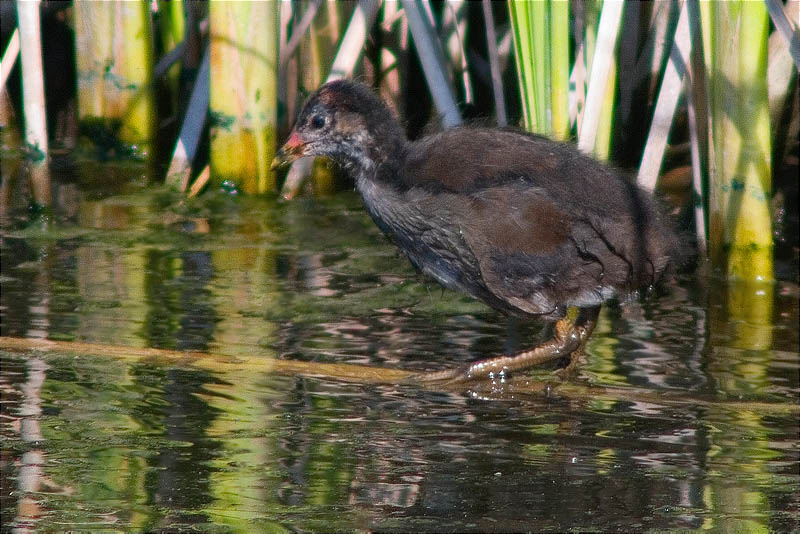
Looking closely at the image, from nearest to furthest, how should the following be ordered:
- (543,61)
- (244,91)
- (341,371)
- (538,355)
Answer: (341,371), (538,355), (543,61), (244,91)

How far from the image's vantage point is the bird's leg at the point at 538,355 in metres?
3.96

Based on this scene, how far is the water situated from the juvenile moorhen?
0.27 metres

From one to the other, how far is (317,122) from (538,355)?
107cm

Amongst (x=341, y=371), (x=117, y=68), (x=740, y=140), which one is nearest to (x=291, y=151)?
(x=341, y=371)

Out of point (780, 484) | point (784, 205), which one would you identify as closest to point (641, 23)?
point (784, 205)

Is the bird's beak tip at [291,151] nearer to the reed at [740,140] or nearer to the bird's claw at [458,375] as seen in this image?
the bird's claw at [458,375]

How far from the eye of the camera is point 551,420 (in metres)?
3.65

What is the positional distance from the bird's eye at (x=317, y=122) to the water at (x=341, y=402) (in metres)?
0.71

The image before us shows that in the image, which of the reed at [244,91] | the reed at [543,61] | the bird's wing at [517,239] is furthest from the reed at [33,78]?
the bird's wing at [517,239]

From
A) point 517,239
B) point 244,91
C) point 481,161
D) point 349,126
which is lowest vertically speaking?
point 517,239

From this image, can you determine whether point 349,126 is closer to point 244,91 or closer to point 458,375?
point 458,375

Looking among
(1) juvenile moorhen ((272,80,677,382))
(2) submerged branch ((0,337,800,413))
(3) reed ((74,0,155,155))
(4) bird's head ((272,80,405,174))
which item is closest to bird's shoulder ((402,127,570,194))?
(1) juvenile moorhen ((272,80,677,382))

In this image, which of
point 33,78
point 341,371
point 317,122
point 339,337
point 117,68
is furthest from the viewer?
point 117,68

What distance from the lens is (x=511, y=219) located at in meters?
3.91
